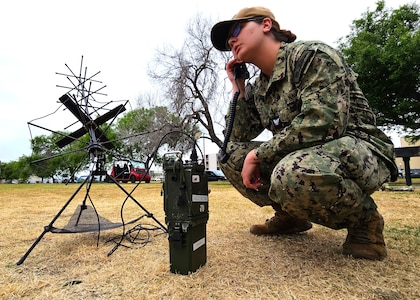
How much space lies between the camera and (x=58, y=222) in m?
3.19

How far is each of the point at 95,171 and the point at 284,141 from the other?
147cm

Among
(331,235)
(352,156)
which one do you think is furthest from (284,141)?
(331,235)

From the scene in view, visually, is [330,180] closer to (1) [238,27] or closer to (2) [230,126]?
(2) [230,126]

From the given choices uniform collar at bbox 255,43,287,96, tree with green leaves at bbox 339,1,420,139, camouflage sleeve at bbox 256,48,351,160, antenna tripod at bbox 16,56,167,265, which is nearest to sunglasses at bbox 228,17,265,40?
uniform collar at bbox 255,43,287,96

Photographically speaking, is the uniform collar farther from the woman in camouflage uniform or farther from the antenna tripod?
the antenna tripod

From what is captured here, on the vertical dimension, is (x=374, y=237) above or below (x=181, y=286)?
above

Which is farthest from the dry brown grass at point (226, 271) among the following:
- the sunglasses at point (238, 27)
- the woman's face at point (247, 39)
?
the sunglasses at point (238, 27)

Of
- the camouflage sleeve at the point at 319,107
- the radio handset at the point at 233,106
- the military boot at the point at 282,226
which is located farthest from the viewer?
the military boot at the point at 282,226

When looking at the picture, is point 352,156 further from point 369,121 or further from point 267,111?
point 267,111

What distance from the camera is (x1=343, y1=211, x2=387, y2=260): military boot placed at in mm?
1513

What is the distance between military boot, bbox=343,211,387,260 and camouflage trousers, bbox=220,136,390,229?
0.38 ft

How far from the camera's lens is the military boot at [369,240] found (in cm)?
151

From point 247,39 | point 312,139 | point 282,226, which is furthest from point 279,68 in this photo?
point 282,226

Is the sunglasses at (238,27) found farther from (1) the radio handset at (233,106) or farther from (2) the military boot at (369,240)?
(2) the military boot at (369,240)
